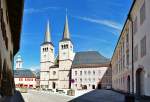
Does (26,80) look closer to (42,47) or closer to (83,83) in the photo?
(42,47)

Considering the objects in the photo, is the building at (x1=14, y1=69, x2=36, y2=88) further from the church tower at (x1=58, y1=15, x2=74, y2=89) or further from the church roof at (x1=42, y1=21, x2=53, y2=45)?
the church tower at (x1=58, y1=15, x2=74, y2=89)

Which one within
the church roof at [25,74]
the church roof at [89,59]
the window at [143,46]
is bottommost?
the church roof at [25,74]

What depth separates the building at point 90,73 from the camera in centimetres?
12469

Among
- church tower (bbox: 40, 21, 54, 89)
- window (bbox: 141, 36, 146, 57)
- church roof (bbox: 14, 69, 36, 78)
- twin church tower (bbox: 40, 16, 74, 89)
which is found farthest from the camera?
church roof (bbox: 14, 69, 36, 78)

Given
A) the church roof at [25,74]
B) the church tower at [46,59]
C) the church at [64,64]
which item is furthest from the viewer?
the church roof at [25,74]

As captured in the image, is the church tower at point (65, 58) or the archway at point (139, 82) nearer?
the archway at point (139, 82)

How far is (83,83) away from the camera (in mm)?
126375

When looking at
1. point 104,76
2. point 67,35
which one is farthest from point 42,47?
point 104,76

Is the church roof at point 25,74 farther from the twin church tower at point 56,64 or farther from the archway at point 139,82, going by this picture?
the archway at point 139,82

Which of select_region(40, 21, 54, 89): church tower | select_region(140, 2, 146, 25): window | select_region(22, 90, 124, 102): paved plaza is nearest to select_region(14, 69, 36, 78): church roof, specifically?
select_region(40, 21, 54, 89): church tower

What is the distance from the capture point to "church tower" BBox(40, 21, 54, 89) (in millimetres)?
140875

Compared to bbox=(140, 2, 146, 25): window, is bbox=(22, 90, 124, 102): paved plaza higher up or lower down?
lower down

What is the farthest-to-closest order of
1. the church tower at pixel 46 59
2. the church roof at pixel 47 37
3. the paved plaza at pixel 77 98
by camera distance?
1. the church roof at pixel 47 37
2. the church tower at pixel 46 59
3. the paved plaza at pixel 77 98

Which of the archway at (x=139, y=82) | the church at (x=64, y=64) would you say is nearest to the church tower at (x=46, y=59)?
the church at (x=64, y=64)
